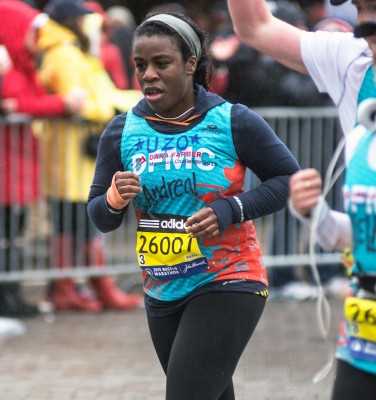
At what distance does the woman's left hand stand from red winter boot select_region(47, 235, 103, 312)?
16.5 feet

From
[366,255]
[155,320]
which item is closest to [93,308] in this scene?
[155,320]

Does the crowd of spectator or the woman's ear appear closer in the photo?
the woman's ear

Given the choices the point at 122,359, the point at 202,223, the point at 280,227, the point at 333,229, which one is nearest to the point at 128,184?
the point at 202,223

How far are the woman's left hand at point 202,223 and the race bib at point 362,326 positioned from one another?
84 centimetres

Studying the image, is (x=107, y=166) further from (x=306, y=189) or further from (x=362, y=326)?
(x=362, y=326)

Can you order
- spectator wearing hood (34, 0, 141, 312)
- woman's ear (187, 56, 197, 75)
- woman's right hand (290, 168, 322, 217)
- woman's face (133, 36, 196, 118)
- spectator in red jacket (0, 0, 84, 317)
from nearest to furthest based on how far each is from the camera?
1. woman's right hand (290, 168, 322, 217)
2. woman's face (133, 36, 196, 118)
3. woman's ear (187, 56, 197, 75)
4. spectator in red jacket (0, 0, 84, 317)
5. spectator wearing hood (34, 0, 141, 312)

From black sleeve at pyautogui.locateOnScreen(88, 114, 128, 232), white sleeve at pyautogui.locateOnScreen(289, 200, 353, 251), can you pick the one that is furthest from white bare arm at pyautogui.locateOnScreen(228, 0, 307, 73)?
white sleeve at pyautogui.locateOnScreen(289, 200, 353, 251)

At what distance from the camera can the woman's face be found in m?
4.08

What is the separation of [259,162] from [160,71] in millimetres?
497

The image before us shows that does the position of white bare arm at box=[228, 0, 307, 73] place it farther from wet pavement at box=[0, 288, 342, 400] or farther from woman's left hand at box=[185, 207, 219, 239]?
wet pavement at box=[0, 288, 342, 400]

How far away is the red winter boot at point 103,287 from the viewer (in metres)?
8.96

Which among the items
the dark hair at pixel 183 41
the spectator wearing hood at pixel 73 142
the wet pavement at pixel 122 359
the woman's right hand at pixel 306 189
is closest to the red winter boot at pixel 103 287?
the spectator wearing hood at pixel 73 142

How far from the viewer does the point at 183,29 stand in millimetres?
4176

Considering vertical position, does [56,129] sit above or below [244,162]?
below
